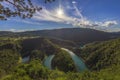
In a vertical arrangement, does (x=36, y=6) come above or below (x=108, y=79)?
above

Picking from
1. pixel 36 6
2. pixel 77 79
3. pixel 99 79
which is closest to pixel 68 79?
pixel 77 79

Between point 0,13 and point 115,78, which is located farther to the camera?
point 115,78

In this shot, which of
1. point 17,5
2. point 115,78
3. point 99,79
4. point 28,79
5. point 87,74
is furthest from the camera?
point 87,74

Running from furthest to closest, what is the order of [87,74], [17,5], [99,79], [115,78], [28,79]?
[87,74], [28,79], [99,79], [115,78], [17,5]

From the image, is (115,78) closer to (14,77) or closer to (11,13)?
(14,77)

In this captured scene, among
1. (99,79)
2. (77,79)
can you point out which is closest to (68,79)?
(77,79)

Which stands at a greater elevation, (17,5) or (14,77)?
(17,5)

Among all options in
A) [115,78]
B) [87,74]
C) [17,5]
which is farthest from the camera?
[87,74]

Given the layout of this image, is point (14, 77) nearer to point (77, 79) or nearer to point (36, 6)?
point (77, 79)

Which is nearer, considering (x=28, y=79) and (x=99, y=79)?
(x=99, y=79)
